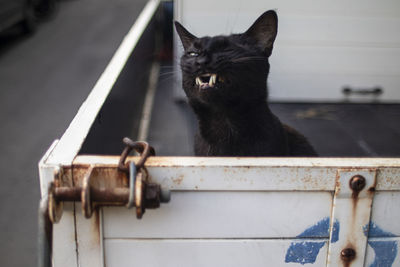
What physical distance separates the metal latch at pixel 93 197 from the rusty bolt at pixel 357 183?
485 millimetres

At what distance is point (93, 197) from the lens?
3.72ft

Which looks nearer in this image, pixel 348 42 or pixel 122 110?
pixel 122 110

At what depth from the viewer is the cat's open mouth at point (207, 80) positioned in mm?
1593

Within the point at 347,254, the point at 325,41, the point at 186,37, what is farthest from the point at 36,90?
the point at 347,254

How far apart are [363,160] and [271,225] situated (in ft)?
1.01

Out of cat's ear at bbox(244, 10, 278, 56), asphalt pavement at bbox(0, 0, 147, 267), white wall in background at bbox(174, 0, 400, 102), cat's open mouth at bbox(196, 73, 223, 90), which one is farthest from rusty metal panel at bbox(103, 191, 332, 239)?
white wall in background at bbox(174, 0, 400, 102)

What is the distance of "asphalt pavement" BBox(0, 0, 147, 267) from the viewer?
3377 millimetres

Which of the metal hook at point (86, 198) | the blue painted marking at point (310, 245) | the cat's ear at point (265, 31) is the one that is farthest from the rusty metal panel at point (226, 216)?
the cat's ear at point (265, 31)

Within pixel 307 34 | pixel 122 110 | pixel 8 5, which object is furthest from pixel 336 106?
pixel 8 5

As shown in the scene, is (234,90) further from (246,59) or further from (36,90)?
(36,90)

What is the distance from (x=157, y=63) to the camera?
5.60 metres

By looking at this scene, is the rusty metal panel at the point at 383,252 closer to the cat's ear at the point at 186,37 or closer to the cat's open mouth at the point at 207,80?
the cat's open mouth at the point at 207,80

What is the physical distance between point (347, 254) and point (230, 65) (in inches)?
27.9

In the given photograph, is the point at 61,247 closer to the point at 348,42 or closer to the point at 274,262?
the point at 274,262
